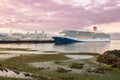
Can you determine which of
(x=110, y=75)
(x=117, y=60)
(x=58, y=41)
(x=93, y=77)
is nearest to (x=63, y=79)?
(x=93, y=77)

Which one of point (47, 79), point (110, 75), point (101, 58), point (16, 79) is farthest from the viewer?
point (101, 58)

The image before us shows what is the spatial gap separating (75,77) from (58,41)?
561ft

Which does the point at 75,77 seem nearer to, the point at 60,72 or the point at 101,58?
the point at 60,72

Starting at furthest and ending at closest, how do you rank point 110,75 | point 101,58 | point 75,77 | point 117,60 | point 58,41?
point 58,41, point 101,58, point 117,60, point 110,75, point 75,77

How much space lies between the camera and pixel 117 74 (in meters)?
31.7

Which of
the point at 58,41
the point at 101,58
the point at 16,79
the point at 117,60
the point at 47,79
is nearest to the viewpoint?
the point at 16,79

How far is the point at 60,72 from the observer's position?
31266 mm

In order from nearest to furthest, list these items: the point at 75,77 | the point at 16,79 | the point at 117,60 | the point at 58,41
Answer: the point at 16,79 → the point at 75,77 → the point at 117,60 → the point at 58,41

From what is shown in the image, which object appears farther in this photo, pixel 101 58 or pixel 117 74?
pixel 101 58

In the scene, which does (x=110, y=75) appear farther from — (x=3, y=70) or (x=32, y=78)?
(x=3, y=70)

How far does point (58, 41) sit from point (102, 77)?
558 feet

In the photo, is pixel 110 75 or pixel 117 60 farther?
pixel 117 60

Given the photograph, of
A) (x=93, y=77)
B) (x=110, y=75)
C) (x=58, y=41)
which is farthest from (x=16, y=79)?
(x=58, y=41)

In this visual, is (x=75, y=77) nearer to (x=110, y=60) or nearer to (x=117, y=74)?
(x=117, y=74)
